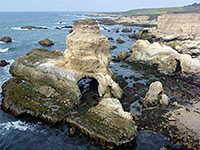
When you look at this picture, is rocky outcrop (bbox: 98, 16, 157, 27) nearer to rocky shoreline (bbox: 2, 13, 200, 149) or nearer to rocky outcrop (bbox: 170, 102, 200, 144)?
rocky shoreline (bbox: 2, 13, 200, 149)

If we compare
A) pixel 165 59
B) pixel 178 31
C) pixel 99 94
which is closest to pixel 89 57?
pixel 99 94

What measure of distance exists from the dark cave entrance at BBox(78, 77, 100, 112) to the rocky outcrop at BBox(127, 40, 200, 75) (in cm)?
1958

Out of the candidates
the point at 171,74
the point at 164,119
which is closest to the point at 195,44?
the point at 171,74

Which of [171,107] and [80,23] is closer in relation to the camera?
[171,107]

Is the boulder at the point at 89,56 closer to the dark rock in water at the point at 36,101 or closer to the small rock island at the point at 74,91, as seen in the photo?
the small rock island at the point at 74,91

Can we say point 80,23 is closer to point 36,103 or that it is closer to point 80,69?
point 80,69

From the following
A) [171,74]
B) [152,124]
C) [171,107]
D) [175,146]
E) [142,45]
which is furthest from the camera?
[142,45]

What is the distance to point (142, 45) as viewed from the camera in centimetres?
4794

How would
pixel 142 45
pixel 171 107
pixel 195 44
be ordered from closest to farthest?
pixel 171 107
pixel 142 45
pixel 195 44

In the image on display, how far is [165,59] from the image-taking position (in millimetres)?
42125

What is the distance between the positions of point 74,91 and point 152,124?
12.7 metres

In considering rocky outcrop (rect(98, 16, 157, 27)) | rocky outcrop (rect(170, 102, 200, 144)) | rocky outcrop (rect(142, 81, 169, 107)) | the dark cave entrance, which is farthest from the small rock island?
rocky outcrop (rect(98, 16, 157, 27))

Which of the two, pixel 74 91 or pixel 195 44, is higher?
pixel 195 44

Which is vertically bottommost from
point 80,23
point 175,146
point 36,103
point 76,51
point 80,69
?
point 175,146
